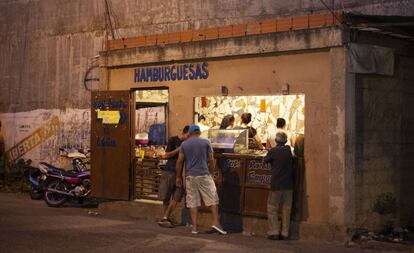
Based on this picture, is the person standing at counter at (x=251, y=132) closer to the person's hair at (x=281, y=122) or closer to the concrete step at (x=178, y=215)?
the person's hair at (x=281, y=122)

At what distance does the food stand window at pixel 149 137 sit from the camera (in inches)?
537

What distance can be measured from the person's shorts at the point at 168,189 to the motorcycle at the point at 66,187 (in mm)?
3374

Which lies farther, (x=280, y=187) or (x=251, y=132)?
(x=251, y=132)

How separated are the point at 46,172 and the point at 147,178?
297 centimetres

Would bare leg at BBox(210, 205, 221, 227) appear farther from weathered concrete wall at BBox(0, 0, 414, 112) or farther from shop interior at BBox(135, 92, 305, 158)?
weathered concrete wall at BBox(0, 0, 414, 112)

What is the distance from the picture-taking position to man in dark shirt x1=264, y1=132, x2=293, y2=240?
10.9m

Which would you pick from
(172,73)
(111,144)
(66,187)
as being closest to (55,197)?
(66,187)

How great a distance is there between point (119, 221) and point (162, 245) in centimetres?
295

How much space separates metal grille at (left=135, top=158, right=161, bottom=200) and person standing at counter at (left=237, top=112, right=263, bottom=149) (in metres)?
2.01

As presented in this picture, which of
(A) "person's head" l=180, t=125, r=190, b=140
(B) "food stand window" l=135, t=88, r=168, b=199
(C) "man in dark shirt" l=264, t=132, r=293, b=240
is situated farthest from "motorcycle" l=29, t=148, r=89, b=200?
(C) "man in dark shirt" l=264, t=132, r=293, b=240

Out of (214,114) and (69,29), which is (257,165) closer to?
(214,114)

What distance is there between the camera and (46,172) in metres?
15.4

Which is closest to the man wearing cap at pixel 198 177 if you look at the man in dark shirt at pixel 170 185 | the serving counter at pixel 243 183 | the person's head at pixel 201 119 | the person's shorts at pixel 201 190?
the person's shorts at pixel 201 190

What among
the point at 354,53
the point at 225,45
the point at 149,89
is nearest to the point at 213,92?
the point at 225,45
